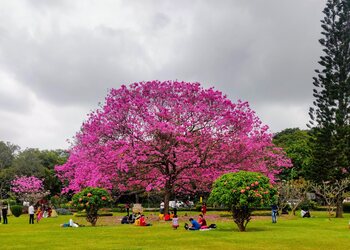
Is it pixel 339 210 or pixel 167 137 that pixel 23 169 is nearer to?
pixel 167 137

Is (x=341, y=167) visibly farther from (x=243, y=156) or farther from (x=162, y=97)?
(x=162, y=97)

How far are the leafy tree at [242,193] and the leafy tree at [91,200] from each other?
7.34 meters

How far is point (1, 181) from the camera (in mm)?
62438

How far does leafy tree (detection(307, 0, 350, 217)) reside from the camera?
123 feet

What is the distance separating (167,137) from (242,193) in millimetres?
10101

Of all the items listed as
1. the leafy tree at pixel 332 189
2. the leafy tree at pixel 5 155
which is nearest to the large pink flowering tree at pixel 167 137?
the leafy tree at pixel 332 189

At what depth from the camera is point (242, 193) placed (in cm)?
2005

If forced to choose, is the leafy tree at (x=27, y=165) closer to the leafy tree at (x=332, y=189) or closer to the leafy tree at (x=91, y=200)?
the leafy tree at (x=91, y=200)

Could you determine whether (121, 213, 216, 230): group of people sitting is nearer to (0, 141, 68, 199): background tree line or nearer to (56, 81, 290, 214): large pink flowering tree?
(56, 81, 290, 214): large pink flowering tree

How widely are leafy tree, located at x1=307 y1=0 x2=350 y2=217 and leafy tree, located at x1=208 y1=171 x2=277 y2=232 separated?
18.2 metres

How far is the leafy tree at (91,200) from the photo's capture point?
25.3 m

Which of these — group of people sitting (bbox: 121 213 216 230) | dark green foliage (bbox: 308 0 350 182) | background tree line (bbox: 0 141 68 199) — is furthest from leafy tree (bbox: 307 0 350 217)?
background tree line (bbox: 0 141 68 199)

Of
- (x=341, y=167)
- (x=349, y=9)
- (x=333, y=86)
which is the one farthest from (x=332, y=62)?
(x=341, y=167)

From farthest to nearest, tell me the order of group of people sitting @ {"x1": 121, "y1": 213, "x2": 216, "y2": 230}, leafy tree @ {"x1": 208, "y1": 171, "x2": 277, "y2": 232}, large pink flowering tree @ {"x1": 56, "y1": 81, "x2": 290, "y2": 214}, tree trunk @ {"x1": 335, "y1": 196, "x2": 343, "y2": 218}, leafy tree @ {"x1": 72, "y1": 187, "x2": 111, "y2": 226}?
tree trunk @ {"x1": 335, "y1": 196, "x2": 343, "y2": 218} < large pink flowering tree @ {"x1": 56, "y1": 81, "x2": 290, "y2": 214} < leafy tree @ {"x1": 72, "y1": 187, "x2": 111, "y2": 226} < group of people sitting @ {"x1": 121, "y1": 213, "x2": 216, "y2": 230} < leafy tree @ {"x1": 208, "y1": 171, "x2": 277, "y2": 232}
